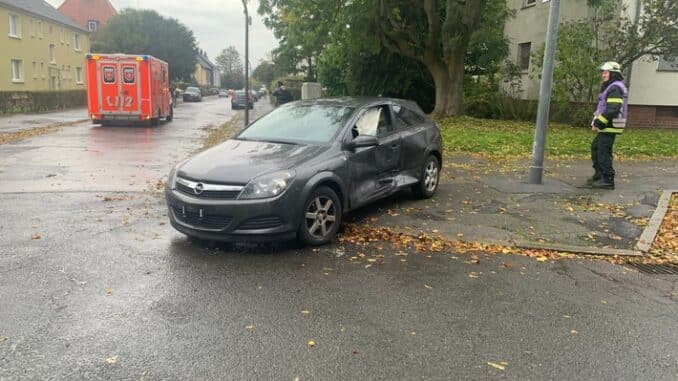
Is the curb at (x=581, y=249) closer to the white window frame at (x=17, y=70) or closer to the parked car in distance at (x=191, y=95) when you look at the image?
the white window frame at (x=17, y=70)

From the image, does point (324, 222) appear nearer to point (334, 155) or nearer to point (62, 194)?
point (334, 155)

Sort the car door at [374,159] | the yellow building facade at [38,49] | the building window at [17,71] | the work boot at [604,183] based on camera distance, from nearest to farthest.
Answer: the car door at [374,159] < the work boot at [604,183] < the yellow building facade at [38,49] < the building window at [17,71]

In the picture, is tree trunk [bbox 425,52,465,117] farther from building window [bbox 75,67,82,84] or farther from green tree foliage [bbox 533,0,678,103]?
building window [bbox 75,67,82,84]

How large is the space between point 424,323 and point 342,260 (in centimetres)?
159

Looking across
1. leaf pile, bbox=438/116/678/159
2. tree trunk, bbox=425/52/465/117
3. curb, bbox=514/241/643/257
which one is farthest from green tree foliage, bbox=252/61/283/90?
curb, bbox=514/241/643/257

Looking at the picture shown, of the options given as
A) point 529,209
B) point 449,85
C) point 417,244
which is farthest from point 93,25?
point 417,244

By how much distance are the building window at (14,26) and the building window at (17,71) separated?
1.90 metres

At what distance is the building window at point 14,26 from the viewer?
131 feet

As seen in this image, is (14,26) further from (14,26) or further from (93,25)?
(93,25)

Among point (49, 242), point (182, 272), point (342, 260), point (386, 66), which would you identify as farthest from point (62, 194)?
point (386, 66)

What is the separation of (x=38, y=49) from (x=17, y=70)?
3798 mm

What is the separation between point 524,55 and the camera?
26688mm

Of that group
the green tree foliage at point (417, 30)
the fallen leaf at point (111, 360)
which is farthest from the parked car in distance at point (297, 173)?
the green tree foliage at point (417, 30)

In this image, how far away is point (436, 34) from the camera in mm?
20875
